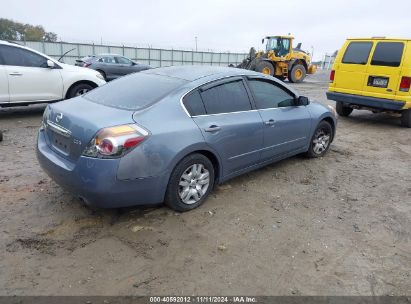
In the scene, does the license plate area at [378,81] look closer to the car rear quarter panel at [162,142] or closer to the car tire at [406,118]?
the car tire at [406,118]

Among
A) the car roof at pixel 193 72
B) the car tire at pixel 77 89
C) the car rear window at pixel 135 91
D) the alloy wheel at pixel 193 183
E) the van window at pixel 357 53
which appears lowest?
the alloy wheel at pixel 193 183

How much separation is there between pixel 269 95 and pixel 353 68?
4.71 metres

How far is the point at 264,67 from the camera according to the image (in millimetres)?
19703

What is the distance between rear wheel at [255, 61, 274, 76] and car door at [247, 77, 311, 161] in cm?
1476

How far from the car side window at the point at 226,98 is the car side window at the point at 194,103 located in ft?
0.19

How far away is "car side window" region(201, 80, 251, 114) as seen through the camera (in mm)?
3953

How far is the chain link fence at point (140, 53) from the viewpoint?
27.8 metres

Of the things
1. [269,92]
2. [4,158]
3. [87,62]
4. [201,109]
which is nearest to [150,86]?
[201,109]

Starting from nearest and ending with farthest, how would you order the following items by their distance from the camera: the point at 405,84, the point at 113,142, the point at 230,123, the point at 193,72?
the point at 113,142 < the point at 230,123 < the point at 193,72 < the point at 405,84

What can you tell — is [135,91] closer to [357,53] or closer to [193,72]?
[193,72]

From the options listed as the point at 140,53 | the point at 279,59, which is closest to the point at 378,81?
the point at 279,59

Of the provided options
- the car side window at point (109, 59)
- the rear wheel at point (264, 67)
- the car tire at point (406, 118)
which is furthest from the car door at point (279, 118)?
the rear wheel at point (264, 67)

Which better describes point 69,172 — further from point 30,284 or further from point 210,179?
point 210,179

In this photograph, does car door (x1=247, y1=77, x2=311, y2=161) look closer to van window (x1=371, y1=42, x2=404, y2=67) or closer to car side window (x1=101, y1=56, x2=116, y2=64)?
van window (x1=371, y1=42, x2=404, y2=67)
